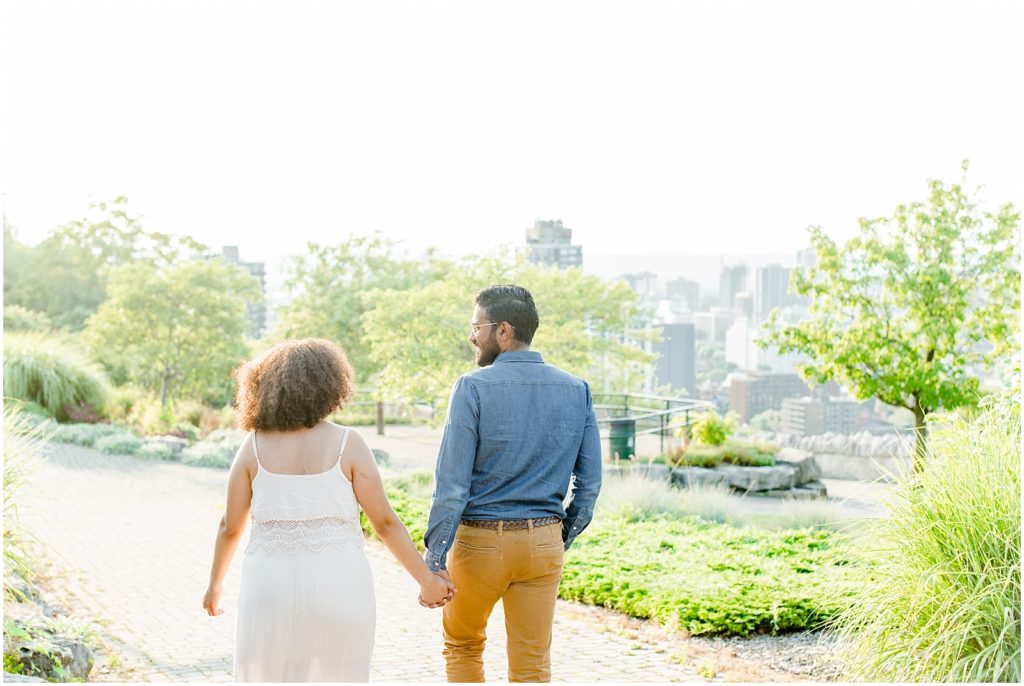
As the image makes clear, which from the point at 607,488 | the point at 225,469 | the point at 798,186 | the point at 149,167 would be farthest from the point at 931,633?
the point at 149,167

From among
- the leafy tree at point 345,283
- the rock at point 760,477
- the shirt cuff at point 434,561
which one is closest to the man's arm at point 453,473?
the shirt cuff at point 434,561

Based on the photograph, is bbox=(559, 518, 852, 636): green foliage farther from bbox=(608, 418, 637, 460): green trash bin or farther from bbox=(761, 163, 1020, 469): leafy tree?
bbox=(608, 418, 637, 460): green trash bin

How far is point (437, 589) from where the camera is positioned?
3.21 metres

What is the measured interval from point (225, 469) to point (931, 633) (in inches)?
463

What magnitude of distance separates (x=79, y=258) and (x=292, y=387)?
29.2 m

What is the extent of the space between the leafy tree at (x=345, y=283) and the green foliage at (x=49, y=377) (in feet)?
11.8

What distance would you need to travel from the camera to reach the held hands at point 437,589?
321 centimetres

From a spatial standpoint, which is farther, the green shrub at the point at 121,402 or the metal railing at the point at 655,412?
the green shrub at the point at 121,402

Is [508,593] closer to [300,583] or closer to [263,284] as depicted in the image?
[300,583]

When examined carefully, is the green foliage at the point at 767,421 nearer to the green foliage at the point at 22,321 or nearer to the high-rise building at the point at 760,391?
the high-rise building at the point at 760,391

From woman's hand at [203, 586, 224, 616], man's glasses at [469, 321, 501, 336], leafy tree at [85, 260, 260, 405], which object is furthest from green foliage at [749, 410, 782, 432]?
woman's hand at [203, 586, 224, 616]

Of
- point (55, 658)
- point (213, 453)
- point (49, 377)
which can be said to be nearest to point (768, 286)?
point (213, 453)

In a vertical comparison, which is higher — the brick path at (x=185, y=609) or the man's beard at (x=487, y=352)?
the man's beard at (x=487, y=352)

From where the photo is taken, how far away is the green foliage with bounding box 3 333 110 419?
675 inches
